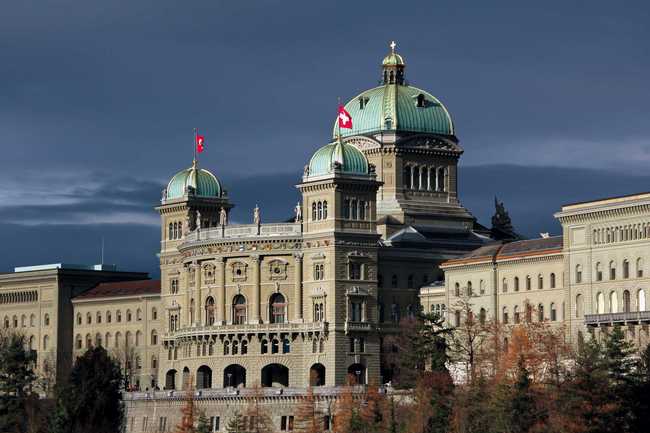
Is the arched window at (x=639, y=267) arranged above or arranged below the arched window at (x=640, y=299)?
above

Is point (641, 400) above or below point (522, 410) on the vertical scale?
above

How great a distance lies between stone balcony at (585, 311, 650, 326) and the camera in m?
192

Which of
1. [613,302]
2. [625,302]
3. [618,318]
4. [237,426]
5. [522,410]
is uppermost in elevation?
[613,302]

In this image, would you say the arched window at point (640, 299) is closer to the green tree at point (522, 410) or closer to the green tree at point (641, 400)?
the green tree at point (641, 400)

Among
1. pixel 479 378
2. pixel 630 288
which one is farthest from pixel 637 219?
pixel 479 378

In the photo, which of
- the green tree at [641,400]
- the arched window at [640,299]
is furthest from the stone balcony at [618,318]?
the green tree at [641,400]

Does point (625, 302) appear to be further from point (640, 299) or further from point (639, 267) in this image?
point (639, 267)

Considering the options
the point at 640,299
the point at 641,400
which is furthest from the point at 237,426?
the point at 641,400

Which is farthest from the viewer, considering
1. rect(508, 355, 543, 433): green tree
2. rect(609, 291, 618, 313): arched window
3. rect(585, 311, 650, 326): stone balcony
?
rect(609, 291, 618, 313): arched window

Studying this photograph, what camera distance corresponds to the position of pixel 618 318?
640 feet

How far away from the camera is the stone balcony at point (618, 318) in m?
192

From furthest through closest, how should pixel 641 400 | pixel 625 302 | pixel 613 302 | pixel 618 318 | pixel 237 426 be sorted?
pixel 613 302 < pixel 625 302 < pixel 618 318 < pixel 237 426 < pixel 641 400

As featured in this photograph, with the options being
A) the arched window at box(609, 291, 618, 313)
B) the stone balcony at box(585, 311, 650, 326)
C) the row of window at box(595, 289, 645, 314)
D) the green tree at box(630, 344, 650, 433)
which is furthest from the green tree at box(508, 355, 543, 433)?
the arched window at box(609, 291, 618, 313)

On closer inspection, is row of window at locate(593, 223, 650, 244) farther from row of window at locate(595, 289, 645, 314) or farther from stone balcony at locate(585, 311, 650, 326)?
stone balcony at locate(585, 311, 650, 326)
